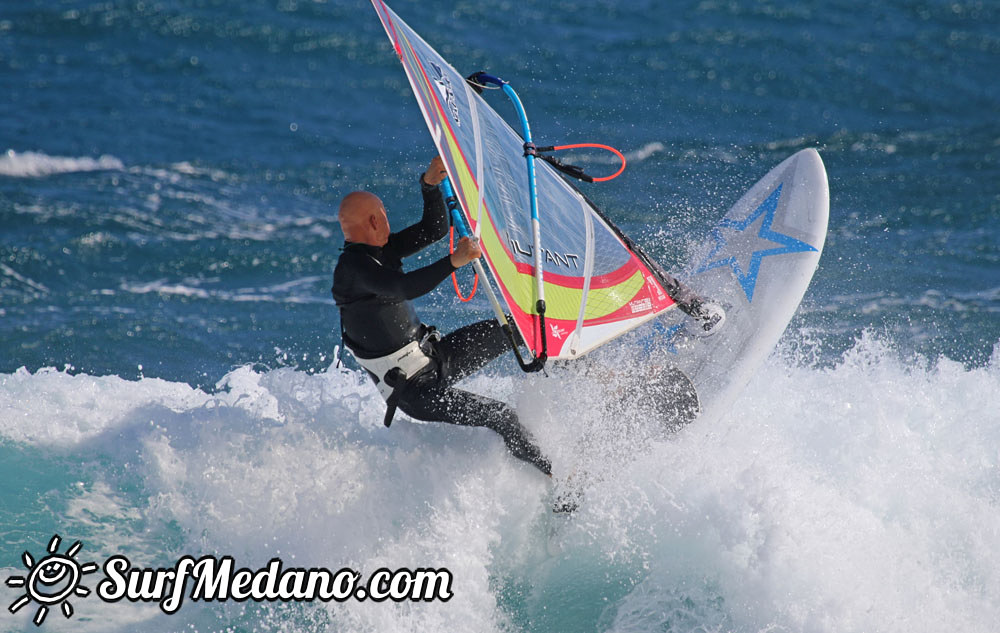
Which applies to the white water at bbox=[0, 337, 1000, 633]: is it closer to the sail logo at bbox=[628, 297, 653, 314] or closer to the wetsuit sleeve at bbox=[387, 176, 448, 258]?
the sail logo at bbox=[628, 297, 653, 314]

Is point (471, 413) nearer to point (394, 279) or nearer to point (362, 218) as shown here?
point (394, 279)

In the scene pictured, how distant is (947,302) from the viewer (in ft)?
27.2

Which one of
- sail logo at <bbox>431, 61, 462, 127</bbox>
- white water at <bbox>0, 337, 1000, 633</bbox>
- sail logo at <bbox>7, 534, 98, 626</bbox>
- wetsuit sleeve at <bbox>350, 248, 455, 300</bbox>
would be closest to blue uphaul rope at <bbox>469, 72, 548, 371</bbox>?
sail logo at <bbox>431, 61, 462, 127</bbox>

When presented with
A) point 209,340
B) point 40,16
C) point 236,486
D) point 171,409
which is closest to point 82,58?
point 40,16

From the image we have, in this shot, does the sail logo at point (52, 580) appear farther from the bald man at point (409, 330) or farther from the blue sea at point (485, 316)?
the bald man at point (409, 330)

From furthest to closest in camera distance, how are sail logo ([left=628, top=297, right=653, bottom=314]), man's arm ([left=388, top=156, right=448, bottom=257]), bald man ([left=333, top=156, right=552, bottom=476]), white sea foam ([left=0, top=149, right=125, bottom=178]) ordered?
white sea foam ([left=0, top=149, right=125, bottom=178]) < sail logo ([left=628, top=297, right=653, bottom=314]) < man's arm ([left=388, top=156, right=448, bottom=257]) < bald man ([left=333, top=156, right=552, bottom=476])

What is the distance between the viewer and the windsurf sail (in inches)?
166

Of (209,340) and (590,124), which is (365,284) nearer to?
(209,340)

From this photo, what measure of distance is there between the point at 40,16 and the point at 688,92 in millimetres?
9729

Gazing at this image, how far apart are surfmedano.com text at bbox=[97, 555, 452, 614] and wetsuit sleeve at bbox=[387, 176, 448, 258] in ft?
5.53

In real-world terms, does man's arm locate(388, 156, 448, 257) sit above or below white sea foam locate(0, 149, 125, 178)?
above

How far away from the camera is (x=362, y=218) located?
4344 mm

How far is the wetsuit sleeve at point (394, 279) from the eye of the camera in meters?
4.03

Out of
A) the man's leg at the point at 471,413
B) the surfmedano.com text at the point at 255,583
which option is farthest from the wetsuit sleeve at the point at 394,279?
the surfmedano.com text at the point at 255,583
